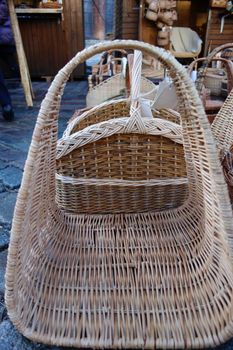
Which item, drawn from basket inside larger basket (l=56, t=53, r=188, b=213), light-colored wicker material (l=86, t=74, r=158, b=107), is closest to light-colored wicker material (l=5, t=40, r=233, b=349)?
basket inside larger basket (l=56, t=53, r=188, b=213)

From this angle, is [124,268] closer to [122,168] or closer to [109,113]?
[122,168]

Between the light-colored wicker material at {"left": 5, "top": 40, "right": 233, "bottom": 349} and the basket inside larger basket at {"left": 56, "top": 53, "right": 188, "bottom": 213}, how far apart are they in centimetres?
8

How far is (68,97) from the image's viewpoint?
9.04ft

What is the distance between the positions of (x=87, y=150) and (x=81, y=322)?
0.39m

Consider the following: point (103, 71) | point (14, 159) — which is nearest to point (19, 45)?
point (103, 71)

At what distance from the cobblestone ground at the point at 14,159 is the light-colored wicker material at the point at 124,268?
87 mm

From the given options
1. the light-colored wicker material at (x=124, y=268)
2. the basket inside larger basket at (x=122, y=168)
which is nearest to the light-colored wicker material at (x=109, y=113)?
the basket inside larger basket at (x=122, y=168)

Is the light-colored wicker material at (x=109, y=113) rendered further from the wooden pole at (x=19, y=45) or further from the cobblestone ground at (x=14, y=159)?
the wooden pole at (x=19, y=45)

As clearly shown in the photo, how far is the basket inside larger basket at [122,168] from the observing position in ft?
2.31

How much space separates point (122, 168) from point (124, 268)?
261 millimetres

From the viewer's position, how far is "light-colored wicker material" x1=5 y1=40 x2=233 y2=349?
494 millimetres

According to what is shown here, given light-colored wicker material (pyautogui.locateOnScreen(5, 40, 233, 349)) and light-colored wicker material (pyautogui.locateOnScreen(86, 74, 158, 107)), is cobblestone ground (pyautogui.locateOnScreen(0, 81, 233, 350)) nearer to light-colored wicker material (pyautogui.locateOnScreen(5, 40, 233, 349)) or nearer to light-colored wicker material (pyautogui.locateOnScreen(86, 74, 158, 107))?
light-colored wicker material (pyautogui.locateOnScreen(5, 40, 233, 349))

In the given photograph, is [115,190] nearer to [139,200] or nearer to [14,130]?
[139,200]

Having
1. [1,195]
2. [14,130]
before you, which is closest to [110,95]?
[14,130]
